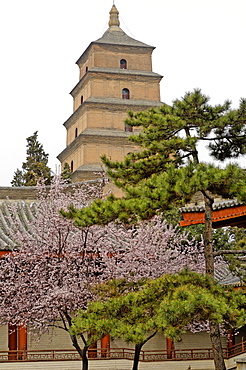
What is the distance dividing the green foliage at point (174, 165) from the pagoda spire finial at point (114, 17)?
36.4m

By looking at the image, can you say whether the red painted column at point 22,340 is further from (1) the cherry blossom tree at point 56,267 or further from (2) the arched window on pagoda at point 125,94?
(2) the arched window on pagoda at point 125,94

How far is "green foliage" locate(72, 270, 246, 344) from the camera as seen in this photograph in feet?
27.2

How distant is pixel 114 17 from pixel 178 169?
39.0 meters

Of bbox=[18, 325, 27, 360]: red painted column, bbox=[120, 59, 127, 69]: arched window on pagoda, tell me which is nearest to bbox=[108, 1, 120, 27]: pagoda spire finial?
bbox=[120, 59, 127, 69]: arched window on pagoda

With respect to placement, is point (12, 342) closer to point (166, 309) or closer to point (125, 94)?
point (166, 309)

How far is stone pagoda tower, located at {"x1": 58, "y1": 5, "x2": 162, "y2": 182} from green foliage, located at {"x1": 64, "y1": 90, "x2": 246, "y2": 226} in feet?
94.0

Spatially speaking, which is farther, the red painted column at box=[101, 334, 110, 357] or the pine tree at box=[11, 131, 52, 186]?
the pine tree at box=[11, 131, 52, 186]

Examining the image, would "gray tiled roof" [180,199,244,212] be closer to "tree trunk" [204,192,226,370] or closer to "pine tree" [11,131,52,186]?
"tree trunk" [204,192,226,370]

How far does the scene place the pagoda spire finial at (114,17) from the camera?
45391mm

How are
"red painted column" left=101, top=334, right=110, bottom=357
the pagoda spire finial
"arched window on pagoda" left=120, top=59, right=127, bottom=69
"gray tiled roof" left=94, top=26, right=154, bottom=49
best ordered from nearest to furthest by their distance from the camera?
"red painted column" left=101, top=334, right=110, bottom=357, "arched window on pagoda" left=120, top=59, right=127, bottom=69, "gray tiled roof" left=94, top=26, right=154, bottom=49, the pagoda spire finial

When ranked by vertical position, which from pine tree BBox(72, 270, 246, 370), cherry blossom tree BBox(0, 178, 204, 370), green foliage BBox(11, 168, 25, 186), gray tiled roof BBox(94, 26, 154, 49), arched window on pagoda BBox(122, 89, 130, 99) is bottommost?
pine tree BBox(72, 270, 246, 370)

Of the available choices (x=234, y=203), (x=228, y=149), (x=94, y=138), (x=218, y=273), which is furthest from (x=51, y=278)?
(x=94, y=138)

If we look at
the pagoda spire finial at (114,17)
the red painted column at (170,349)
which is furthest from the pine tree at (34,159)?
the red painted column at (170,349)

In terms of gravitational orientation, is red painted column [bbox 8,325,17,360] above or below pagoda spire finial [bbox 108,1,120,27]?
below
